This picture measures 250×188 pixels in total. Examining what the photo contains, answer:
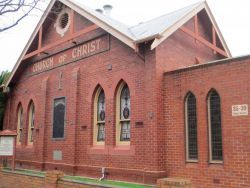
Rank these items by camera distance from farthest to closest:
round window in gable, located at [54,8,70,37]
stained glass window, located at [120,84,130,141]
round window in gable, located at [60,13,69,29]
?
round window in gable, located at [60,13,69,29]
round window in gable, located at [54,8,70,37]
stained glass window, located at [120,84,130,141]

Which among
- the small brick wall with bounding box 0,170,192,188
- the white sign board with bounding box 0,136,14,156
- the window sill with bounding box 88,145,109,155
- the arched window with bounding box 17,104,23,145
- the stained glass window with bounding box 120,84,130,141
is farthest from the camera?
the arched window with bounding box 17,104,23,145

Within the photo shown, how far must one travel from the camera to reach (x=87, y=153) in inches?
562

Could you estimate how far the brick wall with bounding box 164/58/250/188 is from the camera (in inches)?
391

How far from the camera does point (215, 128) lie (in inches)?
420

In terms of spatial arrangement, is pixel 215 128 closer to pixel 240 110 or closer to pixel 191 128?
pixel 191 128

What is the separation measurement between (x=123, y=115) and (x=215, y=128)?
3.85 meters

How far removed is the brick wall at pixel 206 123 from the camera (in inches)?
391

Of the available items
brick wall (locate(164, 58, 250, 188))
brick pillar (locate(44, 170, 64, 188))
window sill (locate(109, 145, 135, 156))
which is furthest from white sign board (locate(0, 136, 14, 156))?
brick wall (locate(164, 58, 250, 188))

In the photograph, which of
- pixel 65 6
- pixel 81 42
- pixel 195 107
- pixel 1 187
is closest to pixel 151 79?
pixel 195 107

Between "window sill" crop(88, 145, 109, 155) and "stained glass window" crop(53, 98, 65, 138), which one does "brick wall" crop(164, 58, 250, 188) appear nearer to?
"window sill" crop(88, 145, 109, 155)

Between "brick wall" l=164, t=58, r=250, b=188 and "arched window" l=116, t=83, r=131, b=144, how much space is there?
1.82 m

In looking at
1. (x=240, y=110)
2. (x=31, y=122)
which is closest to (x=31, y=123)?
(x=31, y=122)

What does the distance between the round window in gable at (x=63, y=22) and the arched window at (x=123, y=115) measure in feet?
17.4

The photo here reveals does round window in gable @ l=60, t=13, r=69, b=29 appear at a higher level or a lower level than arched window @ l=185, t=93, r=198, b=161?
higher
